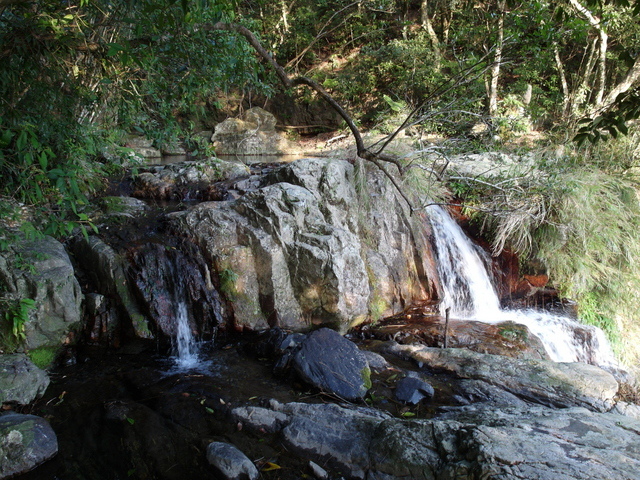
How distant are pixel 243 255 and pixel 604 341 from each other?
18.0 feet

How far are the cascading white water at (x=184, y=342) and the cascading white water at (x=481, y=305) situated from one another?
133 inches

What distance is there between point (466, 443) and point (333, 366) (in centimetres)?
158

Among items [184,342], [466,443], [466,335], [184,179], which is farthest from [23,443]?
[184,179]

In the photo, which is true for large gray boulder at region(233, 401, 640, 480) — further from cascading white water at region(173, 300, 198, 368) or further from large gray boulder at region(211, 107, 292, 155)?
large gray boulder at region(211, 107, 292, 155)

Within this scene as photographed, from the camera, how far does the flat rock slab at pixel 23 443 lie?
2.91m

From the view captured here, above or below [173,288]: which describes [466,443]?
below

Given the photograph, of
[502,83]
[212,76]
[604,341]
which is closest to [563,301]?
[604,341]

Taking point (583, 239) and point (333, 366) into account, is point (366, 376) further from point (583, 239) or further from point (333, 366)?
point (583, 239)

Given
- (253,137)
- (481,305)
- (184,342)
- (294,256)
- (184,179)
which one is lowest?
(481,305)

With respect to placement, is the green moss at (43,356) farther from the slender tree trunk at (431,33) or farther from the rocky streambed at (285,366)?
the slender tree trunk at (431,33)

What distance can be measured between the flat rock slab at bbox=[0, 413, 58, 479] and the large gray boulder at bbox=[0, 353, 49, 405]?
331 mm

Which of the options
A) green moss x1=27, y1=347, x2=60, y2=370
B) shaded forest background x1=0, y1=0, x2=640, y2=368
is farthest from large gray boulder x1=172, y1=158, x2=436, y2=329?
green moss x1=27, y1=347, x2=60, y2=370

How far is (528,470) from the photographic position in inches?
96.9

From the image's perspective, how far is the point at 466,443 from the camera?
2709 millimetres
